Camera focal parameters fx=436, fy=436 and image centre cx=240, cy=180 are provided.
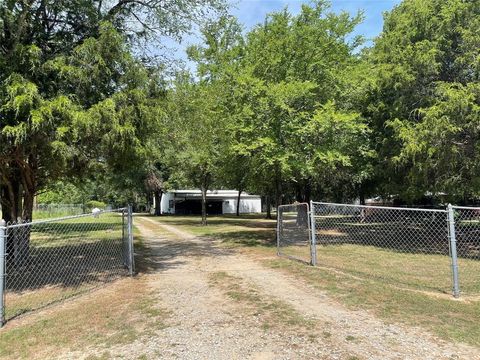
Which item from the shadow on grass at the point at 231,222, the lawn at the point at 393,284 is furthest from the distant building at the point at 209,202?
the lawn at the point at 393,284

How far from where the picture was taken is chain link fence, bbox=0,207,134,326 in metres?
7.06

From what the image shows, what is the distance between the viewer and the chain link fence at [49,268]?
23.2 feet

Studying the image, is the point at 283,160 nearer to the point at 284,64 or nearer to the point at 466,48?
the point at 284,64

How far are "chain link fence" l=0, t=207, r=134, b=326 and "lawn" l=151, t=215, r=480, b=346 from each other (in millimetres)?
3808

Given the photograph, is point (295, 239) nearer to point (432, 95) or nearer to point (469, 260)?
point (469, 260)

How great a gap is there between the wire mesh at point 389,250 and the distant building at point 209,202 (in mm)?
37575

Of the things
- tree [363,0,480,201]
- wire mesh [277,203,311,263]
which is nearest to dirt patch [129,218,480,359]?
wire mesh [277,203,311,263]

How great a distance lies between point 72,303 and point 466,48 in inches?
518

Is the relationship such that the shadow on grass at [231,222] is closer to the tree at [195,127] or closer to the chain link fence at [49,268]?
the tree at [195,127]

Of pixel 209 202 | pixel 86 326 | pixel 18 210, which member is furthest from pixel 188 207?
pixel 86 326

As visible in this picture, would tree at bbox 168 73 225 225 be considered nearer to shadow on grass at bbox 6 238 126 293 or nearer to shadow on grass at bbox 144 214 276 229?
shadow on grass at bbox 144 214 276 229

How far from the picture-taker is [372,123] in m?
17.1

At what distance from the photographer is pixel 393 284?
8.34 metres

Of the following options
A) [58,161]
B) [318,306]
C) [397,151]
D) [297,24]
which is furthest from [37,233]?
[318,306]
